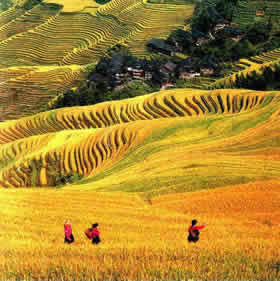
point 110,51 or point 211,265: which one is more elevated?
point 211,265

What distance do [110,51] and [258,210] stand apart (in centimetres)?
6504

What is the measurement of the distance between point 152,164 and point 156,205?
14.3 ft

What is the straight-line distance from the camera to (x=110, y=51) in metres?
68.9

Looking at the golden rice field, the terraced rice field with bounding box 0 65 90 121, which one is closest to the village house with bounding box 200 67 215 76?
the terraced rice field with bounding box 0 65 90 121

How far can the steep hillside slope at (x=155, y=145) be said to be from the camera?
1130 centimetres

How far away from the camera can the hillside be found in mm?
58969

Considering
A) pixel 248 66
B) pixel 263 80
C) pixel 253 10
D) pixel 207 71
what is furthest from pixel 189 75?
pixel 253 10

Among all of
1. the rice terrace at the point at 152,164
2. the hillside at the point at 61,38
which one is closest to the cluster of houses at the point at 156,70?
the rice terrace at the point at 152,164

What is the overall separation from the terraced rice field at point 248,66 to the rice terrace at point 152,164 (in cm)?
28

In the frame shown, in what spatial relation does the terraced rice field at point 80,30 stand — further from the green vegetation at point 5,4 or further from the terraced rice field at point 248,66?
the green vegetation at point 5,4

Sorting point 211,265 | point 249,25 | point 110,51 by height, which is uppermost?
point 211,265

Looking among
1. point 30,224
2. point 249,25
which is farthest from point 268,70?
point 30,224

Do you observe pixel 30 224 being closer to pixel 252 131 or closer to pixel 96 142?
pixel 252 131

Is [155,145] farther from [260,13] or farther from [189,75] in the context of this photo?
[260,13]
